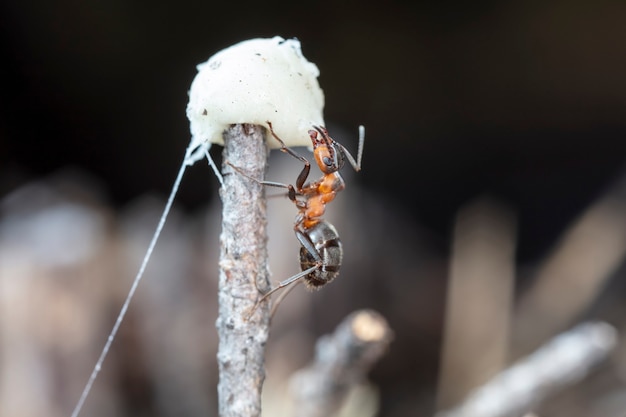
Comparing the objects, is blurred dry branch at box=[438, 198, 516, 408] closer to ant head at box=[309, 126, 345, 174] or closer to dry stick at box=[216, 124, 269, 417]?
ant head at box=[309, 126, 345, 174]

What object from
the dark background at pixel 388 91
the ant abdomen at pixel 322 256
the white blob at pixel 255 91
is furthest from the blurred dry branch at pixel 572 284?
the white blob at pixel 255 91

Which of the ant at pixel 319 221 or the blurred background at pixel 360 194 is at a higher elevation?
the blurred background at pixel 360 194

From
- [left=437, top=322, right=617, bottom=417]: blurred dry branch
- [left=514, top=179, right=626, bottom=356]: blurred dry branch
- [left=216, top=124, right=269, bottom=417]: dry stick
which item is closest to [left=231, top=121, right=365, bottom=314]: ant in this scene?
[left=216, top=124, right=269, bottom=417]: dry stick

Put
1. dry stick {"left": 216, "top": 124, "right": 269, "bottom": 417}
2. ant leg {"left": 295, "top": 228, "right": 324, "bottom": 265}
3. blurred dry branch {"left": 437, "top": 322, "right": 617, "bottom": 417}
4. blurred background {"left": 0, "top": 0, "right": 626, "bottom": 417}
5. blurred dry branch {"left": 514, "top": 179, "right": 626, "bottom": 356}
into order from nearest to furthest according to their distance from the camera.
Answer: dry stick {"left": 216, "top": 124, "right": 269, "bottom": 417} → ant leg {"left": 295, "top": 228, "right": 324, "bottom": 265} → blurred dry branch {"left": 437, "top": 322, "right": 617, "bottom": 417} → blurred background {"left": 0, "top": 0, "right": 626, "bottom": 417} → blurred dry branch {"left": 514, "top": 179, "right": 626, "bottom": 356}

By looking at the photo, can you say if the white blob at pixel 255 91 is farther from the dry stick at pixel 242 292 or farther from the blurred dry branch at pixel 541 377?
the blurred dry branch at pixel 541 377

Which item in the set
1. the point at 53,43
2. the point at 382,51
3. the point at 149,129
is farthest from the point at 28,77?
Answer: the point at 382,51

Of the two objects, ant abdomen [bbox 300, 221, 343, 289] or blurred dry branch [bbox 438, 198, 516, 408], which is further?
blurred dry branch [bbox 438, 198, 516, 408]

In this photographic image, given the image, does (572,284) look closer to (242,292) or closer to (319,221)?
(319,221)
